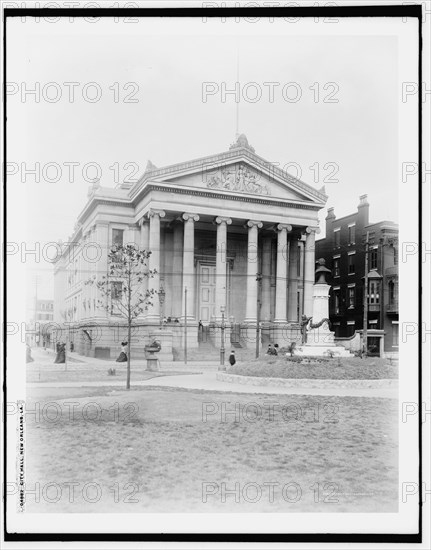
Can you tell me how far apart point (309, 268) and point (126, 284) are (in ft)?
7.08

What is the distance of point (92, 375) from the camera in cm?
638

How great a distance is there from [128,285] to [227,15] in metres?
3.01

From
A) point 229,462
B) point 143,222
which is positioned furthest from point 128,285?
point 229,462

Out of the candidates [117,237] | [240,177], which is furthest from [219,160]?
[117,237]

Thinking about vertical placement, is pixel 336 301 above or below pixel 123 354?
above

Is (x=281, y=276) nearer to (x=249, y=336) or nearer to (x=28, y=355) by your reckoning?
(x=249, y=336)

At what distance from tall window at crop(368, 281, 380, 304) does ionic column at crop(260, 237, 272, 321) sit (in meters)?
1.18

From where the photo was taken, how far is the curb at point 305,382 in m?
6.34

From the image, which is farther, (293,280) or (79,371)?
(293,280)

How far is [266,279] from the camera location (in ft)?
23.2

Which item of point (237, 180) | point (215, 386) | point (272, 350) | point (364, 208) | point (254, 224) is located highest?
point (237, 180)

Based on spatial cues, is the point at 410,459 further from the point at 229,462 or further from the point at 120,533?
the point at 120,533

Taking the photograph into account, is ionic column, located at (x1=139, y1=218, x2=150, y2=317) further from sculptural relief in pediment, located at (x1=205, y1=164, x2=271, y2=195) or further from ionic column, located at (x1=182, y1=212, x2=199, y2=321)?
sculptural relief in pediment, located at (x1=205, y1=164, x2=271, y2=195)

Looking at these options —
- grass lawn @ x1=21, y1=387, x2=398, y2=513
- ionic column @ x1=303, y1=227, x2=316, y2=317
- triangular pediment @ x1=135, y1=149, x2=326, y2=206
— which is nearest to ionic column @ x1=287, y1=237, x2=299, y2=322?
ionic column @ x1=303, y1=227, x2=316, y2=317
